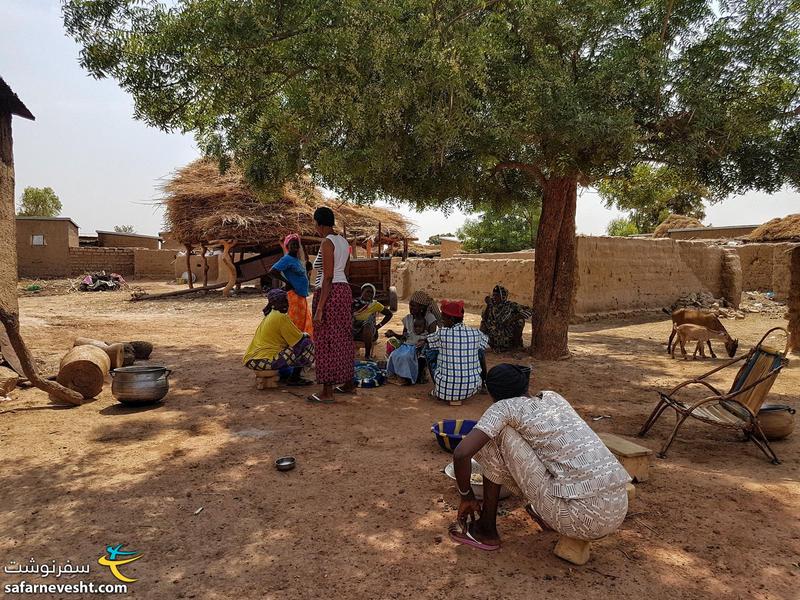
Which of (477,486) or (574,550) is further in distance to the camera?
(477,486)

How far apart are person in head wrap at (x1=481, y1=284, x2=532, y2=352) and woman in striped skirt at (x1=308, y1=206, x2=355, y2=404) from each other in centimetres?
349

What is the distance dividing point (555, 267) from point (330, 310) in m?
3.94

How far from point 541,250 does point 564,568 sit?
18.7ft

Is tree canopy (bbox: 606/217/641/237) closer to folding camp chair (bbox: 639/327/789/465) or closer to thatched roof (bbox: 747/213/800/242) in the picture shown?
thatched roof (bbox: 747/213/800/242)

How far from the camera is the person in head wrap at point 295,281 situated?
243 inches

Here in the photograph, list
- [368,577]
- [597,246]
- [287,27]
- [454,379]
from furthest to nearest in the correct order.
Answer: [597,246]
[454,379]
[287,27]
[368,577]

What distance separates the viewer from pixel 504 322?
26.2 feet

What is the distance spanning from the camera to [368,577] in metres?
2.30

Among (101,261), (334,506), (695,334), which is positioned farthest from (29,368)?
(101,261)

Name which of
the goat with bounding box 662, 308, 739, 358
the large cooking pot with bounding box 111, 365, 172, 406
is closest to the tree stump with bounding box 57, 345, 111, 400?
the large cooking pot with bounding box 111, 365, 172, 406

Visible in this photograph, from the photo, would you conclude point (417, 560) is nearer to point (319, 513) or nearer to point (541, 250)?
point (319, 513)

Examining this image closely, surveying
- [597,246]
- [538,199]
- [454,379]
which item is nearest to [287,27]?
[454,379]

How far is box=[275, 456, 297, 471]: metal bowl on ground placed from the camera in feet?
11.4

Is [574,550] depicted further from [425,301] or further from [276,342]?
[276,342]
